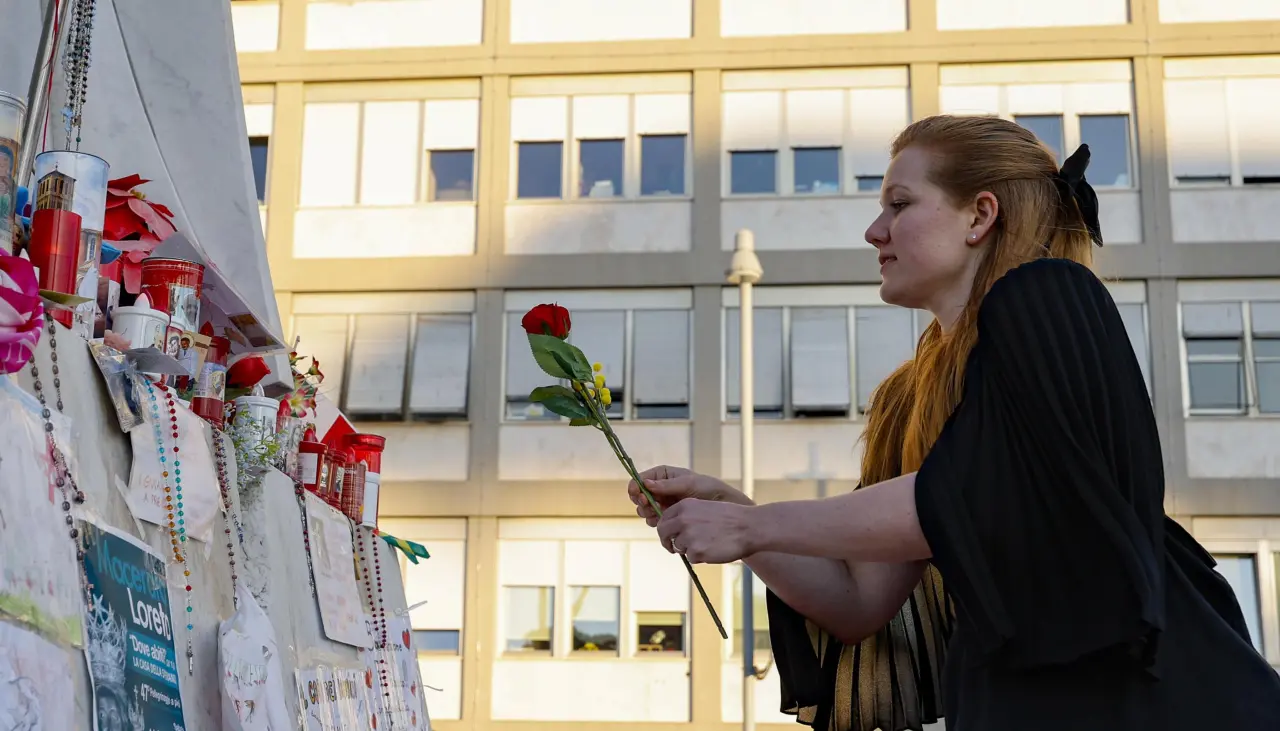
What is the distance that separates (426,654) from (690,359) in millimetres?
4401

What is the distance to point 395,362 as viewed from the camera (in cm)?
1694

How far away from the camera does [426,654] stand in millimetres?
16250

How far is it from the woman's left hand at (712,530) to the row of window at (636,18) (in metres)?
15.9

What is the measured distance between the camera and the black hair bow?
1949 mm

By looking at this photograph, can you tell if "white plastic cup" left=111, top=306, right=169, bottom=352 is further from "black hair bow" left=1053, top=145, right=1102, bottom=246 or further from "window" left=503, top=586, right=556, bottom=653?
"window" left=503, top=586, right=556, bottom=653

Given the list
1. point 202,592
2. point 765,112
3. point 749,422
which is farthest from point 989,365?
point 765,112

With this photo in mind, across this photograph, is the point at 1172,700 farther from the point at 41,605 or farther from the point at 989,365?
the point at 41,605

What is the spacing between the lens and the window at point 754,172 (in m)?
17.1

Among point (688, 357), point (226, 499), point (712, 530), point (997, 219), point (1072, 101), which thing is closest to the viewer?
point (712, 530)

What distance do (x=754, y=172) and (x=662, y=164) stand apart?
3.56ft

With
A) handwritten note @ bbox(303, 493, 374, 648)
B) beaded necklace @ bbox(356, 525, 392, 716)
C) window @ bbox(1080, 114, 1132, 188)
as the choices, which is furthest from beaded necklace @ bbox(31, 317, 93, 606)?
window @ bbox(1080, 114, 1132, 188)

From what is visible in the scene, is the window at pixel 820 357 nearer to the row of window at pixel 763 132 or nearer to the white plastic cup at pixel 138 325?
the row of window at pixel 763 132

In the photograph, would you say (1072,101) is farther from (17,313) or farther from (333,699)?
(17,313)

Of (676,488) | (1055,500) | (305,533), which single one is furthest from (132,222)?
(1055,500)
